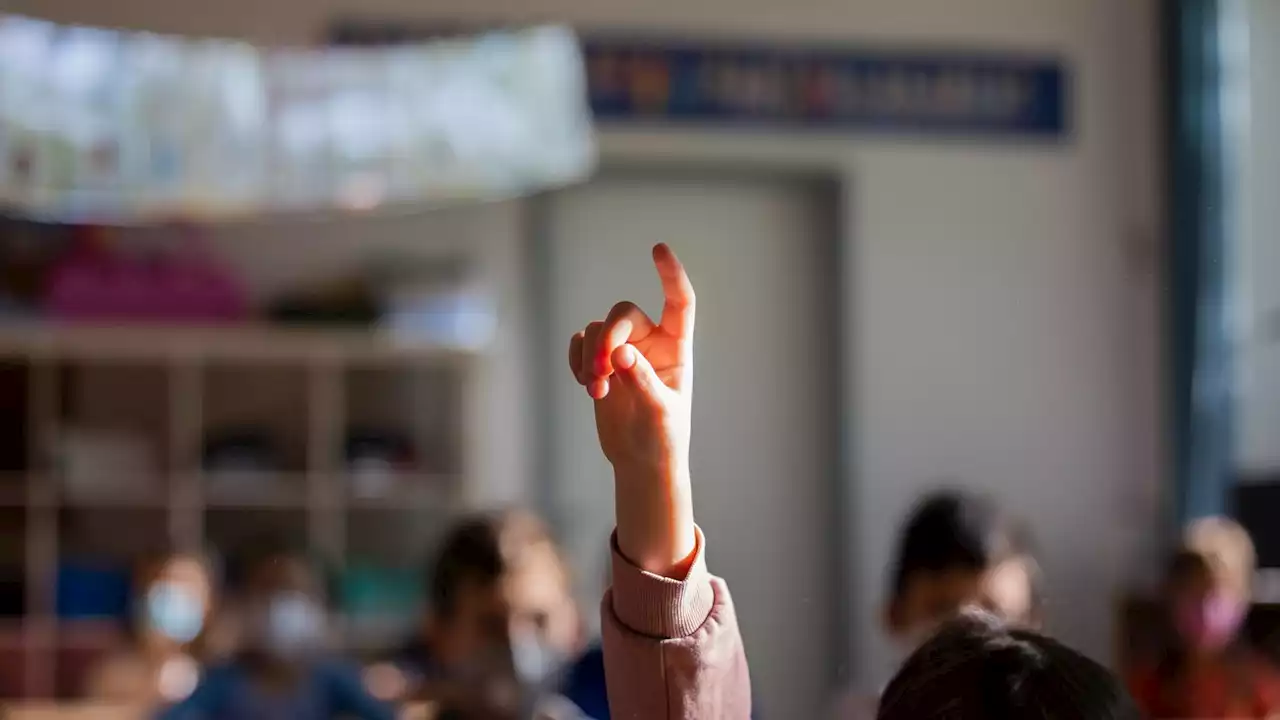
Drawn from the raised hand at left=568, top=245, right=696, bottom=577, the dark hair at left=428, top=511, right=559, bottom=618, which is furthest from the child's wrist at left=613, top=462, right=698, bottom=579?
the dark hair at left=428, top=511, right=559, bottom=618

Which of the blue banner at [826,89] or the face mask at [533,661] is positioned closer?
the face mask at [533,661]

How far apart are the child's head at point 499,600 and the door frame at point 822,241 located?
1.06 meters

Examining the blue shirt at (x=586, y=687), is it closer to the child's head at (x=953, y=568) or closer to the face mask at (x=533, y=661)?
the face mask at (x=533, y=661)

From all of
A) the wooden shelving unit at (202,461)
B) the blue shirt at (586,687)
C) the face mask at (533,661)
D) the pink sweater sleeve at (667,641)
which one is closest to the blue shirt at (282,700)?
the face mask at (533,661)

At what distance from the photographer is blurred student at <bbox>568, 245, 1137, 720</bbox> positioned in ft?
1.93

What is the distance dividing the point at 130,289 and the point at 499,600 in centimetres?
151

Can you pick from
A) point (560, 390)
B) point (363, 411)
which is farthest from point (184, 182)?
point (560, 390)

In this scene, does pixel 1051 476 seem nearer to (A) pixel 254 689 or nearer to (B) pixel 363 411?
(B) pixel 363 411

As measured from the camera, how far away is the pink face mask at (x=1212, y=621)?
2.23 m

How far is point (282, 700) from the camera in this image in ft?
6.26

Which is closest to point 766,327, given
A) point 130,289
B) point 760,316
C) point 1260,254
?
point 760,316

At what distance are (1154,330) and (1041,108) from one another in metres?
0.61

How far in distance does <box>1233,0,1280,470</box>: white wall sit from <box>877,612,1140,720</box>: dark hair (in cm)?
271

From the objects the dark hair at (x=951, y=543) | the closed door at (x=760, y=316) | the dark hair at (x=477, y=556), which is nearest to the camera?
the dark hair at (x=951, y=543)
